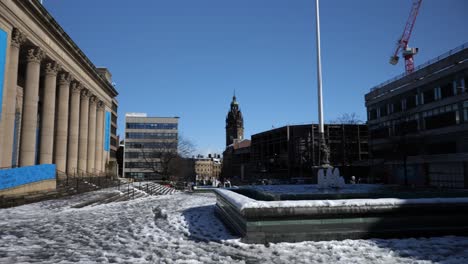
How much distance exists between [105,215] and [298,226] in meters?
10.1

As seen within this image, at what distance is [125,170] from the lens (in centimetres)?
12025

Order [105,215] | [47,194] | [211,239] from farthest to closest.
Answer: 1. [47,194]
2. [105,215]
3. [211,239]

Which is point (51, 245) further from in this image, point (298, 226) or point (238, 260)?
point (298, 226)

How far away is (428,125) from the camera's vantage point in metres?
53.0

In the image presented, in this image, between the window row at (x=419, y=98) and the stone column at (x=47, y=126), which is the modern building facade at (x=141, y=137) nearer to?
the window row at (x=419, y=98)

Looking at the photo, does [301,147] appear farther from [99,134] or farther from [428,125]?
[99,134]

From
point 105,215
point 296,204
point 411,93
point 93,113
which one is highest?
point 411,93

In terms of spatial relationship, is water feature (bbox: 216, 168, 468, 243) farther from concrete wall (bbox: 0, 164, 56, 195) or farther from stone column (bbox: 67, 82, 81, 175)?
stone column (bbox: 67, 82, 81, 175)

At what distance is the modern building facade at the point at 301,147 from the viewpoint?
99.0 meters

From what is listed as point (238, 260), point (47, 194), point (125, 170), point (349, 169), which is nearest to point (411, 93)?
point (349, 169)

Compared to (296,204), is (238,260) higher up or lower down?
lower down

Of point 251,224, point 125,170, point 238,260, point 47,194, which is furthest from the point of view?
point 125,170

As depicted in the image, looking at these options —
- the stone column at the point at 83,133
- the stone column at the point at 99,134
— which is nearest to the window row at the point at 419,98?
the stone column at the point at 83,133

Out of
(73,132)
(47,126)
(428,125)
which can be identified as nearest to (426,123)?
(428,125)
